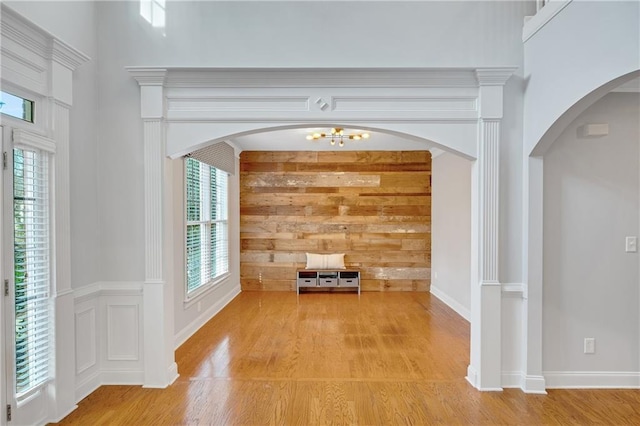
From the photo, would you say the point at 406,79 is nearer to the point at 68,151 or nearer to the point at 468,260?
the point at 68,151

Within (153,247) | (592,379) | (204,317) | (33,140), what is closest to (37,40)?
(33,140)

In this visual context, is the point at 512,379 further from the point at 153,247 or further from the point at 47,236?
the point at 47,236

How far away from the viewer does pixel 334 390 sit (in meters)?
3.04

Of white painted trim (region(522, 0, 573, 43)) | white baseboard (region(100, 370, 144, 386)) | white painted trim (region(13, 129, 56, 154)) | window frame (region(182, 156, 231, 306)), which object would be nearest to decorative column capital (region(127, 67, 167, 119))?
white painted trim (region(13, 129, 56, 154))

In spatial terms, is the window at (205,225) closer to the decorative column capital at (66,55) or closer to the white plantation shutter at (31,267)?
the decorative column capital at (66,55)

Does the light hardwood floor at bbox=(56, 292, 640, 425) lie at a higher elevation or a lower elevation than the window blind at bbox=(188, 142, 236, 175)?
lower

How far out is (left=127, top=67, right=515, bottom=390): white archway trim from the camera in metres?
3.09

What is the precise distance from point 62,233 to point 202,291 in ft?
8.15

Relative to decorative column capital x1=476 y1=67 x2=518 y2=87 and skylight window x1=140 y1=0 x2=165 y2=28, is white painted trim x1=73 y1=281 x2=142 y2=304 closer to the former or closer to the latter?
skylight window x1=140 y1=0 x2=165 y2=28

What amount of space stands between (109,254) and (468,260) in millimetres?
4559

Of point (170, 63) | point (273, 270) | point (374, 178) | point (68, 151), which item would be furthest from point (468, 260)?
point (68, 151)

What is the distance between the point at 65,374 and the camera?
2.69 m

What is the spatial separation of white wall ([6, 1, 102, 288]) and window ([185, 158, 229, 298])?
1464 millimetres

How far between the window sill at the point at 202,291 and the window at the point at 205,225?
3cm
